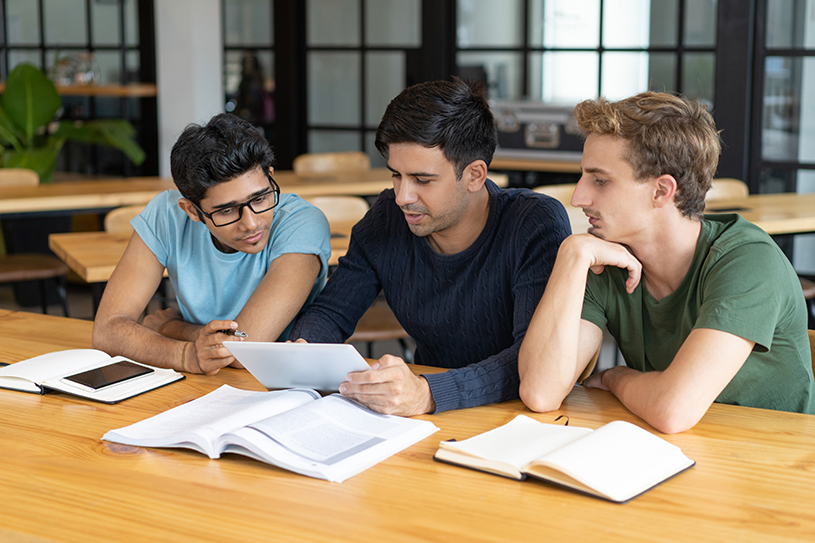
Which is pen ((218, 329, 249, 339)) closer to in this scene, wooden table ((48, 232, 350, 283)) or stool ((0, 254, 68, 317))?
wooden table ((48, 232, 350, 283))

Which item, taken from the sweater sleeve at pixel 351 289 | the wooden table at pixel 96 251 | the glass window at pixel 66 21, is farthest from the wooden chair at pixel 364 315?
the glass window at pixel 66 21

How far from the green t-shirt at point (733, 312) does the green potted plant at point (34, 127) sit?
4.04 meters

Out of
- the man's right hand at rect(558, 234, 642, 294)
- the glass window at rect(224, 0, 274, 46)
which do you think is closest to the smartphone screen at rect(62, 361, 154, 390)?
the man's right hand at rect(558, 234, 642, 294)

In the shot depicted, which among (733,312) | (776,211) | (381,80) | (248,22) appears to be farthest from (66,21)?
(733,312)

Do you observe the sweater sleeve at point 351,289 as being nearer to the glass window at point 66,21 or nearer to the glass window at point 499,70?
the glass window at point 499,70

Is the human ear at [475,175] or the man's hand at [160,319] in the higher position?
the human ear at [475,175]

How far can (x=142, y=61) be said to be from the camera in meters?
5.99

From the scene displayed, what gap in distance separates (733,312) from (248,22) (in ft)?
17.1

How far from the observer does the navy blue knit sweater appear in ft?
5.43

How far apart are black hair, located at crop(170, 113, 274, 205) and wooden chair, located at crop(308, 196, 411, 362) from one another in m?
0.95

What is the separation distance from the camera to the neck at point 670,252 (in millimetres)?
1458

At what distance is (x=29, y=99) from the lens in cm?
484

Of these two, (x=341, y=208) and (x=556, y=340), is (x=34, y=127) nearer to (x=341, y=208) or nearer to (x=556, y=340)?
(x=341, y=208)

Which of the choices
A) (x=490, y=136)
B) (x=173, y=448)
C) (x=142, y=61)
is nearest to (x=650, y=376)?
(x=490, y=136)
